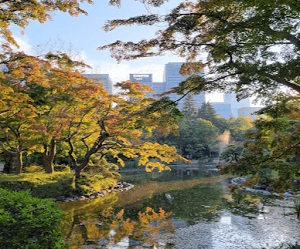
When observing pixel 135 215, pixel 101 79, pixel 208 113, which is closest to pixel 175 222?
pixel 135 215

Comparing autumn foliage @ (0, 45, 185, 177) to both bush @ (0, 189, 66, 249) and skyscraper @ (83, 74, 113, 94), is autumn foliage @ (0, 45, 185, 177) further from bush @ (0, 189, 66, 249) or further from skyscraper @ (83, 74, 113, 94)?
bush @ (0, 189, 66, 249)

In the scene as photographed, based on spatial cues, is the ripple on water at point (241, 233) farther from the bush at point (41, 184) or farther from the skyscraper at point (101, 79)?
the skyscraper at point (101, 79)

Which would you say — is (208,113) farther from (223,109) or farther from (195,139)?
(223,109)

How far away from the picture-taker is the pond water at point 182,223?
4.52 metres

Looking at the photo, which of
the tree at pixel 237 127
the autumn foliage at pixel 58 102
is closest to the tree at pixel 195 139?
the tree at pixel 237 127

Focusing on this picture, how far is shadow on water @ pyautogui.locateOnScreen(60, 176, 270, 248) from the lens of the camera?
15.9 feet

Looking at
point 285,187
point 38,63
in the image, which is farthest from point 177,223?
point 38,63

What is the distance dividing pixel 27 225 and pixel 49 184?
6.88 metres

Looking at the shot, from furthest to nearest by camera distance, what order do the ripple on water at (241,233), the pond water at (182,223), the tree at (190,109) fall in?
→ the tree at (190,109) → the pond water at (182,223) → the ripple on water at (241,233)

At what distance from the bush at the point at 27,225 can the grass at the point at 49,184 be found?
564 centimetres

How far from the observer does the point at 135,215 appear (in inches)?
262

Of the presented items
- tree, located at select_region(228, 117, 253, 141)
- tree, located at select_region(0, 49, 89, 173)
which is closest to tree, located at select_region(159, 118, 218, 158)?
tree, located at select_region(228, 117, 253, 141)

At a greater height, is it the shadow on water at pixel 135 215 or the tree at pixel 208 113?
the tree at pixel 208 113

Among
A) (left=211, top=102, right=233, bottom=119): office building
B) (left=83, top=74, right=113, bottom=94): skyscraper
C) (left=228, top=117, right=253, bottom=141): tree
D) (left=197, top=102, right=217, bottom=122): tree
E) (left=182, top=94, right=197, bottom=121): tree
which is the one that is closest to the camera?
(left=83, top=74, right=113, bottom=94): skyscraper
